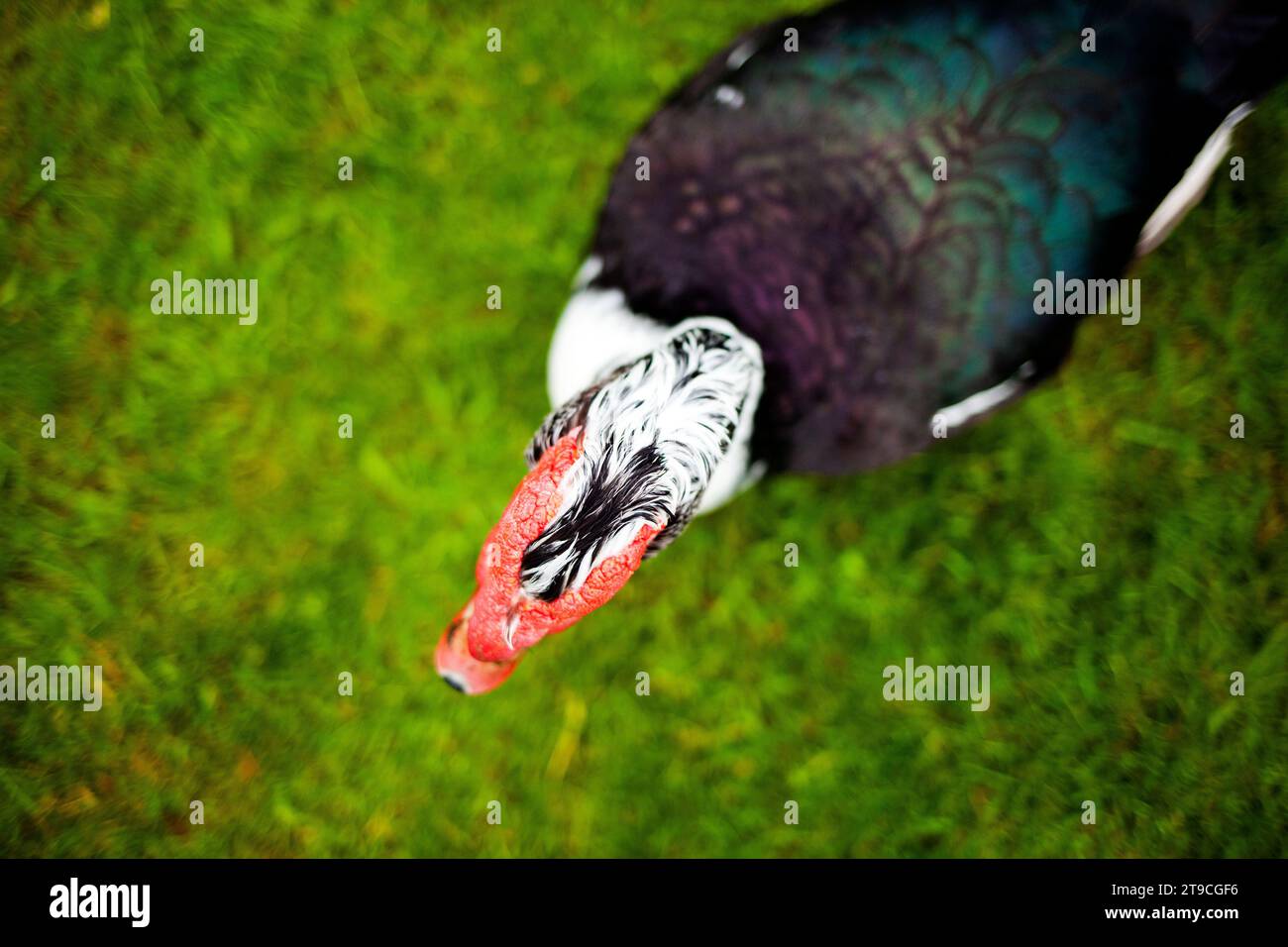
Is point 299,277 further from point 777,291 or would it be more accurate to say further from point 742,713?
point 742,713

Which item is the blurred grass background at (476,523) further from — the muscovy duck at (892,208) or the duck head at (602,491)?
the duck head at (602,491)

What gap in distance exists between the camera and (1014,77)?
5.85 feet

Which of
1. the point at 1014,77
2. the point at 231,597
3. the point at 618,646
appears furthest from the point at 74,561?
the point at 1014,77

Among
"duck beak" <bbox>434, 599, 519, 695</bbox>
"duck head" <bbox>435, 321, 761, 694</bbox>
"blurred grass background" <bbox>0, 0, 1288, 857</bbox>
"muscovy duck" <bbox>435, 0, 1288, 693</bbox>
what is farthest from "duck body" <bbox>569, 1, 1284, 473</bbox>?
"blurred grass background" <bbox>0, 0, 1288, 857</bbox>

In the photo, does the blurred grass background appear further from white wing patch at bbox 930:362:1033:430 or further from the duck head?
the duck head

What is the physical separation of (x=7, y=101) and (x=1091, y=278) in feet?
11.1

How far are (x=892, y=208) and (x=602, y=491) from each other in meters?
1.03

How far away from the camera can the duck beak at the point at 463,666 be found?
173 centimetres

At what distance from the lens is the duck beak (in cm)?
173

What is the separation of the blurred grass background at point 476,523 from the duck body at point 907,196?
78 centimetres

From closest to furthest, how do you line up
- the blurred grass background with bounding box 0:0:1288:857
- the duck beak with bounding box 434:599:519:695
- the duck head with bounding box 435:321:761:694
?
the duck head with bounding box 435:321:761:694, the duck beak with bounding box 434:599:519:695, the blurred grass background with bounding box 0:0:1288:857

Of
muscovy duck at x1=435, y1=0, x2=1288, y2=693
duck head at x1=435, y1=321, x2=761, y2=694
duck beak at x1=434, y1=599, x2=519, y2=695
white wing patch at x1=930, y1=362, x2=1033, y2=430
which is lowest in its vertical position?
duck beak at x1=434, y1=599, x2=519, y2=695

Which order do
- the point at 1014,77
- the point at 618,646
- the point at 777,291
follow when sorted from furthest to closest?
the point at 618,646 < the point at 777,291 < the point at 1014,77

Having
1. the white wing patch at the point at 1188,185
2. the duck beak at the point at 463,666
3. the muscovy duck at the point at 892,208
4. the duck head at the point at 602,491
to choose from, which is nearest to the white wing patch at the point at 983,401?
the muscovy duck at the point at 892,208
